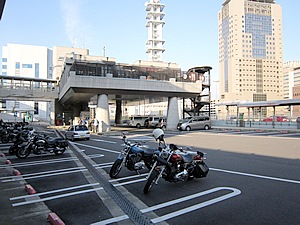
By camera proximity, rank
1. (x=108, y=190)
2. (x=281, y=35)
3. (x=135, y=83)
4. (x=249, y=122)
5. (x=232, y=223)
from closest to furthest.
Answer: (x=232, y=223) < (x=108, y=190) < (x=135, y=83) < (x=249, y=122) < (x=281, y=35)

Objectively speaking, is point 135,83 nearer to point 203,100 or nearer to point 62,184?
point 203,100

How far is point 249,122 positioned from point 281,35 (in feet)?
415

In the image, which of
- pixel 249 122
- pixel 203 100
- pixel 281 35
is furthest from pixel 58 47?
pixel 281 35

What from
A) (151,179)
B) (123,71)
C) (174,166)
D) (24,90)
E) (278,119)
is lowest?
(151,179)

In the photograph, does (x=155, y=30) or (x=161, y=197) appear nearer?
(x=161, y=197)

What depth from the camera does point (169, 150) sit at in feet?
19.6

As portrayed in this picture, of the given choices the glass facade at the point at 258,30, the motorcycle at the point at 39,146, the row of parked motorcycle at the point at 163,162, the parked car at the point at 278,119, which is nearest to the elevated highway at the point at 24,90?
the motorcycle at the point at 39,146

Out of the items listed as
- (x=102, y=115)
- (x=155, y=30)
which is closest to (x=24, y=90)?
(x=102, y=115)

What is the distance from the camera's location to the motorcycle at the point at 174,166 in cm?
552

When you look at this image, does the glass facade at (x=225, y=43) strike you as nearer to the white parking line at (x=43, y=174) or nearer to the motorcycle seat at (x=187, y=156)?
the white parking line at (x=43, y=174)

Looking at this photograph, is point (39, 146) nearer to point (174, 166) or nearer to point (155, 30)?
point (174, 166)

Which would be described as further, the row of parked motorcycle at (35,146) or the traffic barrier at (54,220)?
the row of parked motorcycle at (35,146)

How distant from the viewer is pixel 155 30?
102812 millimetres

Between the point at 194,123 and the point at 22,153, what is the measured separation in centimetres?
2157
